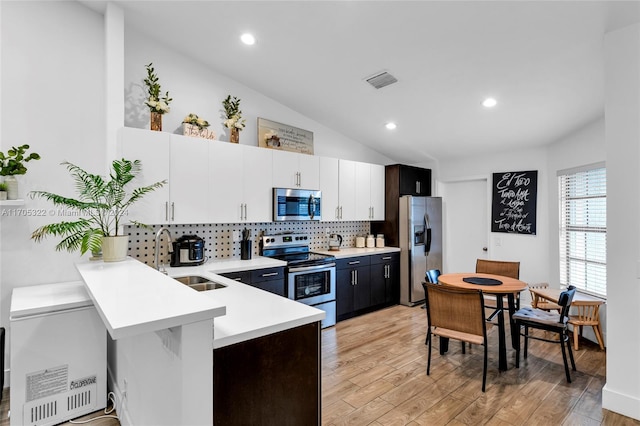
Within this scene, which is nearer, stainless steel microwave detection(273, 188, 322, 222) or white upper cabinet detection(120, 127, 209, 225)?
white upper cabinet detection(120, 127, 209, 225)

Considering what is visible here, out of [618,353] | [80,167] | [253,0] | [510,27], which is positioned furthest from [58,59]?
[618,353]

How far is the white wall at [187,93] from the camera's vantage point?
11.1 ft

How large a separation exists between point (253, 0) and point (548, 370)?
4.14m

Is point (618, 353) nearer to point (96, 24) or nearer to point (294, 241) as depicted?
point (294, 241)

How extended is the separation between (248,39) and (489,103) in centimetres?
268

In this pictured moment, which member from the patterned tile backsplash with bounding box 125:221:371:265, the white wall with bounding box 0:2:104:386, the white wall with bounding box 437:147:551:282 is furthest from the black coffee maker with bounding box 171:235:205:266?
the white wall with bounding box 437:147:551:282

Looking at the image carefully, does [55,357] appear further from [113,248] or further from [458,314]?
[458,314]

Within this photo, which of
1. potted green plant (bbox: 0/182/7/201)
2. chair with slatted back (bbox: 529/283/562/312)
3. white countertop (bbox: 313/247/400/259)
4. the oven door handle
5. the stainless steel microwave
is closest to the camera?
potted green plant (bbox: 0/182/7/201)

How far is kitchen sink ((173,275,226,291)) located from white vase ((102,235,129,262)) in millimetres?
550

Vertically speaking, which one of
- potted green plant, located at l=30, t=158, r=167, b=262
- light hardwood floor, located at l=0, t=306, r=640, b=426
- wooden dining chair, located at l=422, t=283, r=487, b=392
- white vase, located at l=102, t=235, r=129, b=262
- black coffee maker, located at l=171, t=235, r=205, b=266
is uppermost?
potted green plant, located at l=30, t=158, r=167, b=262

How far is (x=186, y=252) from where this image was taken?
3.41m

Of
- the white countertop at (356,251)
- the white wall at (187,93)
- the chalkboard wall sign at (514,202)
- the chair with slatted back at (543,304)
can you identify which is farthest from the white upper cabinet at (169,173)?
the chalkboard wall sign at (514,202)

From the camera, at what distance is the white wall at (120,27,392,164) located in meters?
3.38

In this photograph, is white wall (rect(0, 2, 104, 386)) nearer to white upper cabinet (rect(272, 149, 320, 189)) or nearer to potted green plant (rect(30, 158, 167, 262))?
potted green plant (rect(30, 158, 167, 262))
